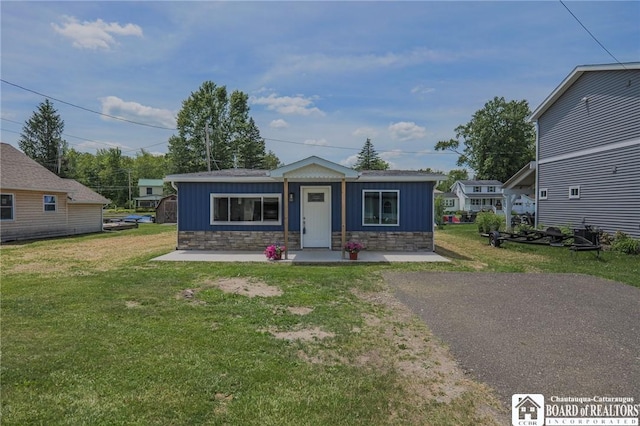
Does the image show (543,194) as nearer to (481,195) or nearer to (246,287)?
(246,287)

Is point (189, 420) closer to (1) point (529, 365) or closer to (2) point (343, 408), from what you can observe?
(2) point (343, 408)

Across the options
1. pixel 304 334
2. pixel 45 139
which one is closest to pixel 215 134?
pixel 45 139

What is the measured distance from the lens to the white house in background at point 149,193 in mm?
55241

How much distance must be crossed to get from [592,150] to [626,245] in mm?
4261

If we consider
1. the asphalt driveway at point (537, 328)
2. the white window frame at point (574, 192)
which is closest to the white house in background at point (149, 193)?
the white window frame at point (574, 192)

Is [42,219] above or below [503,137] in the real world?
below

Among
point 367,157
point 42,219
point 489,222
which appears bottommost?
point 489,222

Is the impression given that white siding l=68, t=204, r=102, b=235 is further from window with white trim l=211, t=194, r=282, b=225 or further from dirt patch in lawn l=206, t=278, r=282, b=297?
dirt patch in lawn l=206, t=278, r=282, b=297

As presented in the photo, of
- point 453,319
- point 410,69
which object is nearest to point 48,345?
point 453,319

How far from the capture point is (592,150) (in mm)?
13078

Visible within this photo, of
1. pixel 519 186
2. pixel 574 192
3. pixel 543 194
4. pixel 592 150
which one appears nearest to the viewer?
pixel 592 150

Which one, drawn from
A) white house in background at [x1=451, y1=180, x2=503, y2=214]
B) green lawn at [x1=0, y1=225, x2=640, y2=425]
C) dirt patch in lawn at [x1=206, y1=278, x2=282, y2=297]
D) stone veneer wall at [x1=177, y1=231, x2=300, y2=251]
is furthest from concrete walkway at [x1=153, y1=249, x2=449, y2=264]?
white house in background at [x1=451, y1=180, x2=503, y2=214]

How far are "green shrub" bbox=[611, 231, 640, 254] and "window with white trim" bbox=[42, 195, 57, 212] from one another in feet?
76.5

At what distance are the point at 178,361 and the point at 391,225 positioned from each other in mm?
9092
